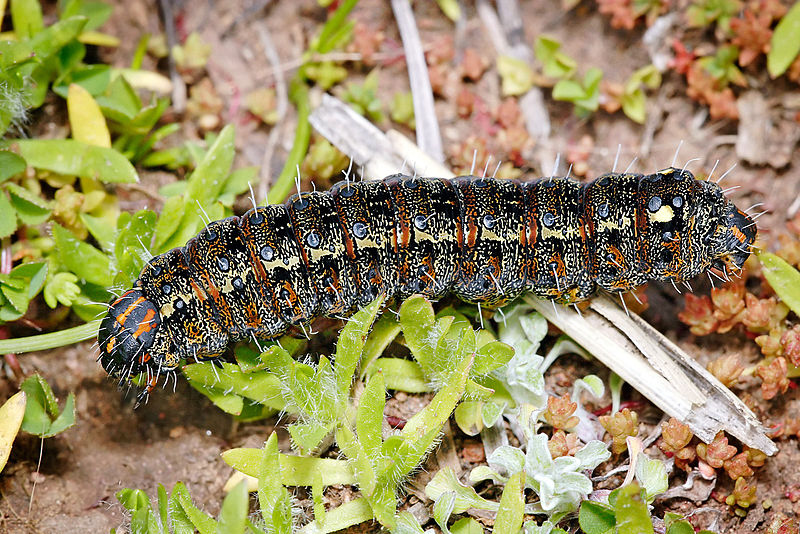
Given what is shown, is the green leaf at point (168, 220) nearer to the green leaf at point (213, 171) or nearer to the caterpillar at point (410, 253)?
the green leaf at point (213, 171)

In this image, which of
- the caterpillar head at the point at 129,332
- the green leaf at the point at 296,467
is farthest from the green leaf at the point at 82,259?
the green leaf at the point at 296,467

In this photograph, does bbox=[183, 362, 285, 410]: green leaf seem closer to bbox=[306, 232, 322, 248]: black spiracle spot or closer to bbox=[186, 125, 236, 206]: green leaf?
bbox=[306, 232, 322, 248]: black spiracle spot

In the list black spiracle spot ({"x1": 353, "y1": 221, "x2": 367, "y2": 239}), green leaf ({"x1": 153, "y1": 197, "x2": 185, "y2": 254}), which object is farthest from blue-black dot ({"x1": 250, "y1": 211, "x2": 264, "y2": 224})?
green leaf ({"x1": 153, "y1": 197, "x2": 185, "y2": 254})

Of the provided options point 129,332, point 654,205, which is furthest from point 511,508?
point 129,332

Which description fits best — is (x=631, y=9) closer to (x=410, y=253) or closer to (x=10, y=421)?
(x=410, y=253)

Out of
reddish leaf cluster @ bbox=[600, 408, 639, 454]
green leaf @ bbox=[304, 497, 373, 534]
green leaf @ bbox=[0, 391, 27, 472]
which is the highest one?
green leaf @ bbox=[0, 391, 27, 472]
